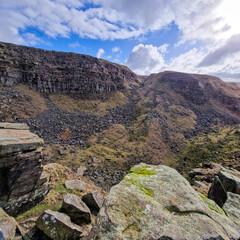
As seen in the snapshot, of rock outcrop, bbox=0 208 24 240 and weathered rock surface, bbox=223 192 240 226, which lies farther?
weathered rock surface, bbox=223 192 240 226

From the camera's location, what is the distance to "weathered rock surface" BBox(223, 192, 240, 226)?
4.83m

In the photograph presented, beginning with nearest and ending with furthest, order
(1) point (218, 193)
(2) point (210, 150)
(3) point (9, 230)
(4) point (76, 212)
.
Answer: (3) point (9, 230) → (4) point (76, 212) → (1) point (218, 193) → (2) point (210, 150)

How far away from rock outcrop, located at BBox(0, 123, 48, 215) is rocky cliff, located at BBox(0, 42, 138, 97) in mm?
44093

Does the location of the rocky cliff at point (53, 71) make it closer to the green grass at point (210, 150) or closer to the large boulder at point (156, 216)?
the green grass at point (210, 150)

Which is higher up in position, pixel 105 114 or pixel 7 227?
pixel 105 114

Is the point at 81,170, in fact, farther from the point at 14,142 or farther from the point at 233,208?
the point at 233,208

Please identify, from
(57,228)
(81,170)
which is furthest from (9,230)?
(81,170)

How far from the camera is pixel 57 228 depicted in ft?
18.5

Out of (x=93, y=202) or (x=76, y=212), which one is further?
(x=93, y=202)

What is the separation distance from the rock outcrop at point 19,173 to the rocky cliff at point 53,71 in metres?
44.1

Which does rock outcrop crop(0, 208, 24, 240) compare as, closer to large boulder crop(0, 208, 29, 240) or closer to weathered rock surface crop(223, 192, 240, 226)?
large boulder crop(0, 208, 29, 240)

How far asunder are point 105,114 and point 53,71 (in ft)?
92.8

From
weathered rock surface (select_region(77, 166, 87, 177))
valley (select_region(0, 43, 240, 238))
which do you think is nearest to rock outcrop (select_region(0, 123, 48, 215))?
valley (select_region(0, 43, 240, 238))

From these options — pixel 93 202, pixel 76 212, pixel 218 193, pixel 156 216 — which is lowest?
pixel 93 202
